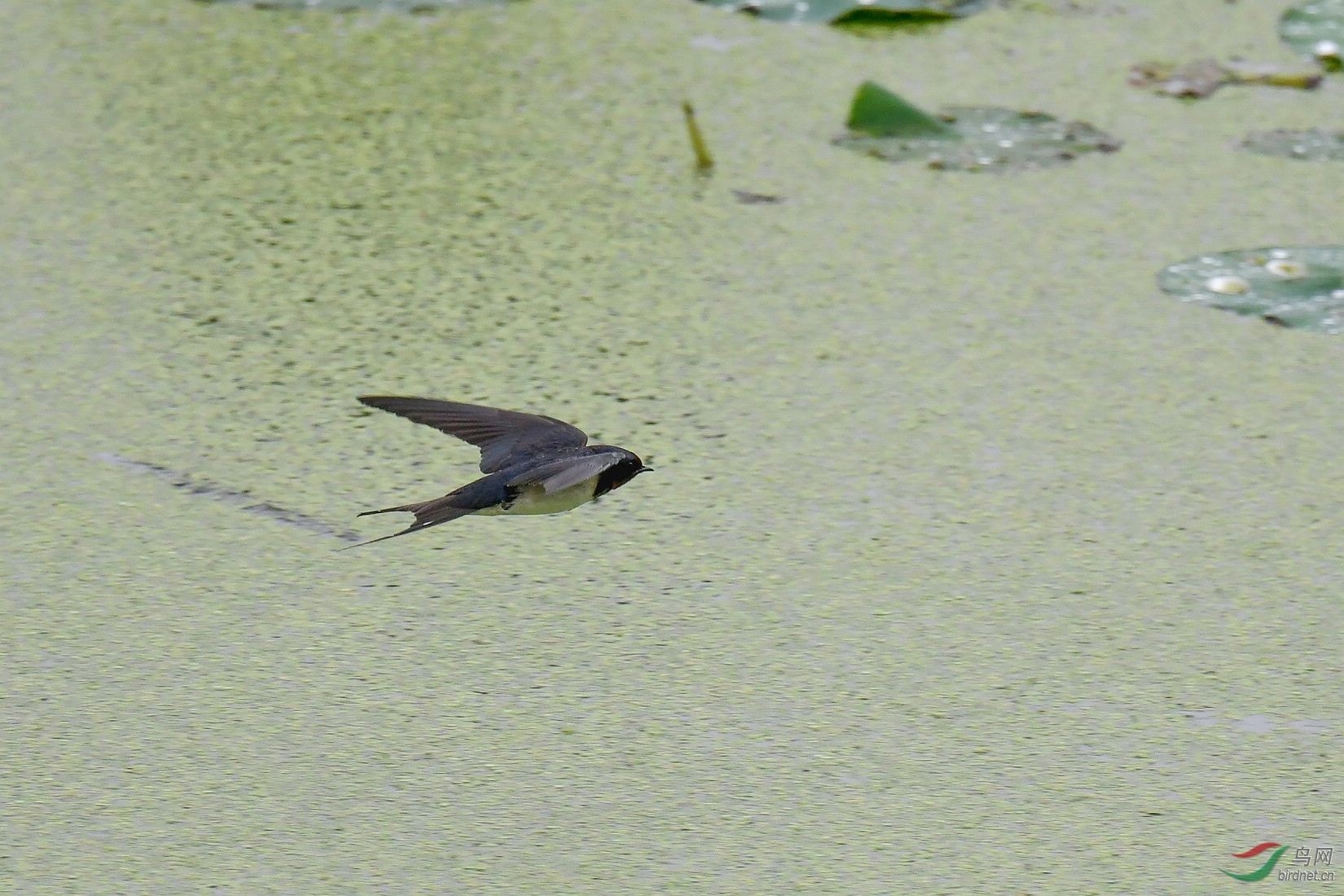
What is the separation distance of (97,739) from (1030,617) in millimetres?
578

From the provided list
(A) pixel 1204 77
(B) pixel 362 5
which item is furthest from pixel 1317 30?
(B) pixel 362 5

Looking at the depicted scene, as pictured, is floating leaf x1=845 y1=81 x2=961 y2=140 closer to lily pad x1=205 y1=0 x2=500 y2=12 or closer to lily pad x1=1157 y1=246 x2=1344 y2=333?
lily pad x1=1157 y1=246 x2=1344 y2=333

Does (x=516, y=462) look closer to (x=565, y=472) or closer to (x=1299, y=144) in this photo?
(x=565, y=472)

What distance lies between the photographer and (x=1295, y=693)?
3.51 ft

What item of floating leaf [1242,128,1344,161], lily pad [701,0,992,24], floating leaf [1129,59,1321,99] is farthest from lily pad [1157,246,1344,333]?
lily pad [701,0,992,24]

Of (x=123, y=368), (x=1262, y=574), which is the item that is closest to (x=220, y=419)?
(x=123, y=368)

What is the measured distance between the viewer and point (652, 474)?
4.23ft

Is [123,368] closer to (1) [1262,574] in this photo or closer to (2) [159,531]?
(2) [159,531]


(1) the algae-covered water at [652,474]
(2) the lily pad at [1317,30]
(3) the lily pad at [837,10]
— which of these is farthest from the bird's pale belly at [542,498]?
(2) the lily pad at [1317,30]

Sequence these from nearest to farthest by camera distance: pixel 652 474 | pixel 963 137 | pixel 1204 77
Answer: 1. pixel 652 474
2. pixel 963 137
3. pixel 1204 77

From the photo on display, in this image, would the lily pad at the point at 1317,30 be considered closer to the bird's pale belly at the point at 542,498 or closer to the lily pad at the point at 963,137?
the lily pad at the point at 963,137

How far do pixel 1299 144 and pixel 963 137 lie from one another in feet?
1.11

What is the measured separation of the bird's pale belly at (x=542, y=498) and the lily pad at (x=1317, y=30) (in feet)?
4.08

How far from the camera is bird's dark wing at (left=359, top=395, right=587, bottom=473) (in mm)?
1096
